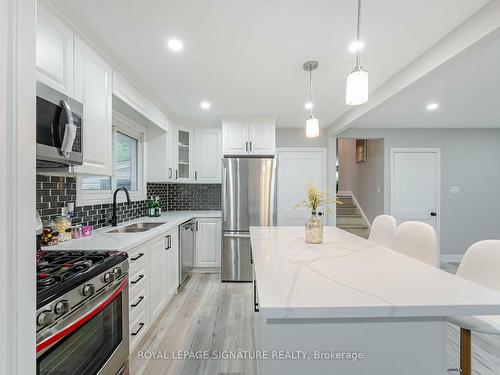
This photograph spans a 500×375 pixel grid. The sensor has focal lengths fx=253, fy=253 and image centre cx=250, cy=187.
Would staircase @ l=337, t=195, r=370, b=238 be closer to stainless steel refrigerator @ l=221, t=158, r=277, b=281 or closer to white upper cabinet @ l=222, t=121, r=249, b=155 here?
stainless steel refrigerator @ l=221, t=158, r=277, b=281

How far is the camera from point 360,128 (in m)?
4.45

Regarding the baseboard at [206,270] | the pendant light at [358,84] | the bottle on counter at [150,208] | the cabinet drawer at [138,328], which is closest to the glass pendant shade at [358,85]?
the pendant light at [358,84]

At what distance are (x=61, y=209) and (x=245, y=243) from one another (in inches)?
86.1

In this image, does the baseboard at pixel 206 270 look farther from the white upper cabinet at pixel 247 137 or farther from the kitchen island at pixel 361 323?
the kitchen island at pixel 361 323

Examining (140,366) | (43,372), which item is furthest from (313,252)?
(140,366)

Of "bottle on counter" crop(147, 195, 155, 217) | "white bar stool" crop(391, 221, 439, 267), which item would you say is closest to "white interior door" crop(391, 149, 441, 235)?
"white bar stool" crop(391, 221, 439, 267)

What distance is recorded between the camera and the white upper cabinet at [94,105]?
1686 millimetres

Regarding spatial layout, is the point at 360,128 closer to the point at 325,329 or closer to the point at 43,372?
the point at 325,329

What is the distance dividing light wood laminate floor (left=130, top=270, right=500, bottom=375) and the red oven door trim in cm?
77

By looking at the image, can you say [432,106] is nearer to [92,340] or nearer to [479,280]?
[479,280]

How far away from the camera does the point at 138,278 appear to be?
194 centimetres

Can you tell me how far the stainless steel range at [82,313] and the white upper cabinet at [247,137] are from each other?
2466mm

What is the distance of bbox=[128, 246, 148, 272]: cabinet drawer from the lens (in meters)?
1.81

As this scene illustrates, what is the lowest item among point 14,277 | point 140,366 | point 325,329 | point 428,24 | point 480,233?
point 140,366
